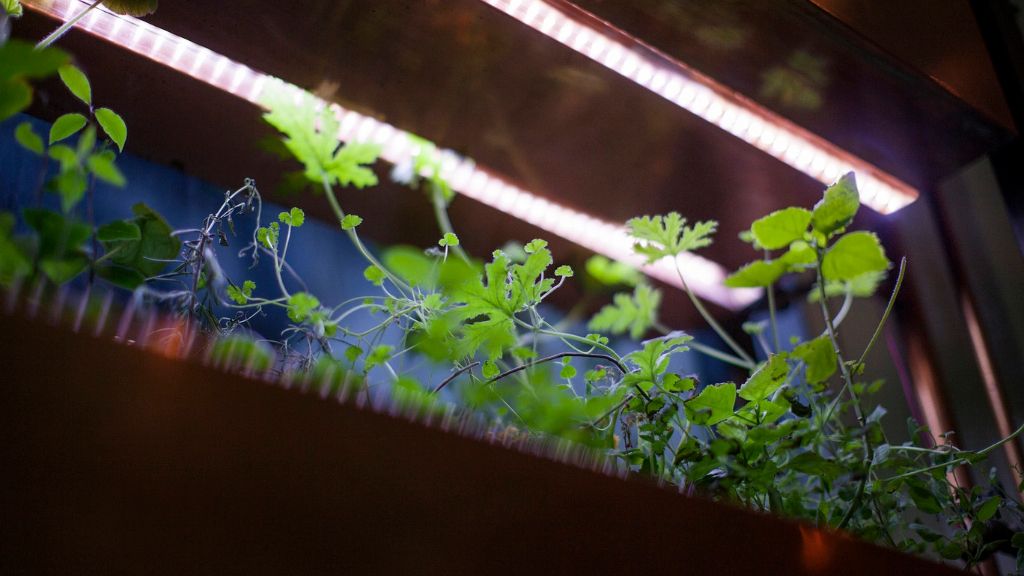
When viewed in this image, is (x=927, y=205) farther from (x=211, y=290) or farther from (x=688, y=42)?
(x=211, y=290)

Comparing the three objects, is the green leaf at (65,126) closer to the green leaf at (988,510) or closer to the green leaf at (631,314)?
the green leaf at (631,314)

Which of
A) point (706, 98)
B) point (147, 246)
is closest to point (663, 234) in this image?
point (706, 98)

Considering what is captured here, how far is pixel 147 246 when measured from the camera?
0.59 meters

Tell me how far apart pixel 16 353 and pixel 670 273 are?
1.35 meters

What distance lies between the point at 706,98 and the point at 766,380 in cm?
64

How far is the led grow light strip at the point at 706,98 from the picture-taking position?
3.40 ft

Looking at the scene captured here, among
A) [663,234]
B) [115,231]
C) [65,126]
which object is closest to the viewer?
[115,231]

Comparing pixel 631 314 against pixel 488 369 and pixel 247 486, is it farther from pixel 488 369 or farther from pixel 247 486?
pixel 247 486

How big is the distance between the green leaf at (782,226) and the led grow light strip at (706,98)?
517 millimetres

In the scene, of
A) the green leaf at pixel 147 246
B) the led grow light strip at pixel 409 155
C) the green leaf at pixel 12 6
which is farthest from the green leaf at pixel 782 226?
the green leaf at pixel 12 6

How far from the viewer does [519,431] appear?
64 cm

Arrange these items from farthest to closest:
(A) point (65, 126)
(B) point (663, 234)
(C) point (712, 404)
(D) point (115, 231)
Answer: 1. (B) point (663, 234)
2. (C) point (712, 404)
3. (A) point (65, 126)
4. (D) point (115, 231)

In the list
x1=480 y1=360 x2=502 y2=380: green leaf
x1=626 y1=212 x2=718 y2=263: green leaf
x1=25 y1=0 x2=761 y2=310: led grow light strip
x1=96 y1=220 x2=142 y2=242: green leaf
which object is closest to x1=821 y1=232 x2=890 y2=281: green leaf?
x1=626 y1=212 x2=718 y2=263: green leaf

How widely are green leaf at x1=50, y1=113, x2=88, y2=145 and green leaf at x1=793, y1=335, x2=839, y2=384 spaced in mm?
728
